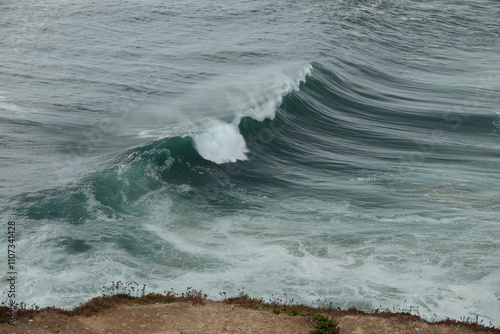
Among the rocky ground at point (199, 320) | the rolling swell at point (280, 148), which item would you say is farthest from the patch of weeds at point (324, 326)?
the rolling swell at point (280, 148)

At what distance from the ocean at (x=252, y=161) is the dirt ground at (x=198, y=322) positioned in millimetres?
1779

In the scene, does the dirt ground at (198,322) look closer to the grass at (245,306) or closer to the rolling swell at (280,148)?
the grass at (245,306)

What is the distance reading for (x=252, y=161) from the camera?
34938mm

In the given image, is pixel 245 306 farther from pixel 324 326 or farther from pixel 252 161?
pixel 252 161

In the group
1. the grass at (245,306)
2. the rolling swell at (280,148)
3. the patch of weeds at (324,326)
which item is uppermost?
the patch of weeds at (324,326)

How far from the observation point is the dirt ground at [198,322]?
61.2 feet

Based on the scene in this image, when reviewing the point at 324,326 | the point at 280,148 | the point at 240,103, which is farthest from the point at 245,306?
the point at 240,103

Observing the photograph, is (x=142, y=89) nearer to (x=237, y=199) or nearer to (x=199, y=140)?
(x=199, y=140)

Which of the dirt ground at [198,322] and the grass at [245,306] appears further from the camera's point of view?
the grass at [245,306]

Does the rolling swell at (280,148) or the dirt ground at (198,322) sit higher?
the dirt ground at (198,322)

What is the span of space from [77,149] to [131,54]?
2102cm

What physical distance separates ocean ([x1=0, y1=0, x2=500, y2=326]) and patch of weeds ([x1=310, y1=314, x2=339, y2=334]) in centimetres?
235

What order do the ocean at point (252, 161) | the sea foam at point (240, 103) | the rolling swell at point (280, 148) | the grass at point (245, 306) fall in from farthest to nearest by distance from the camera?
the sea foam at point (240, 103), the rolling swell at point (280, 148), the ocean at point (252, 161), the grass at point (245, 306)

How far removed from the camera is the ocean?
2358 centimetres
